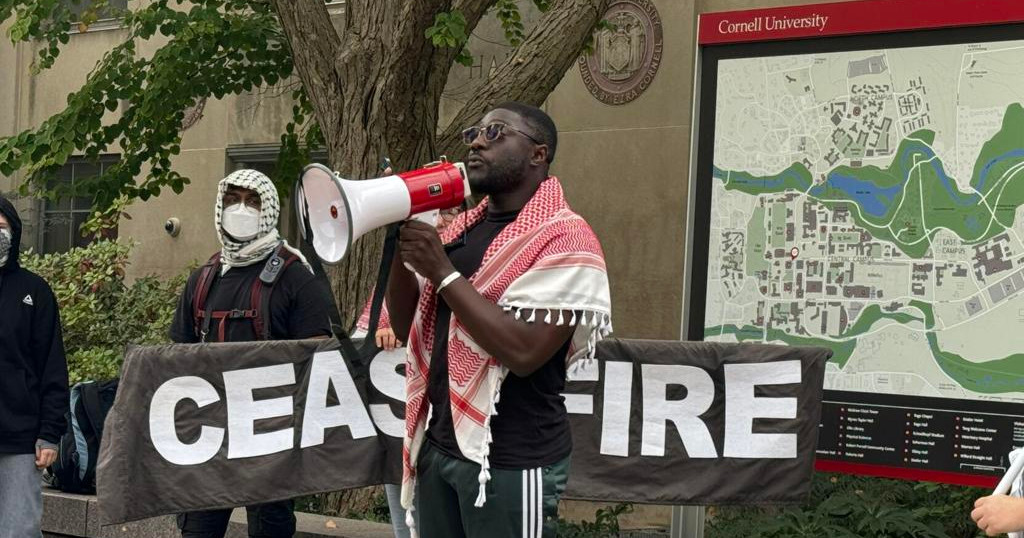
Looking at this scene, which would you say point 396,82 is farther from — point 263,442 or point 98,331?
point 98,331

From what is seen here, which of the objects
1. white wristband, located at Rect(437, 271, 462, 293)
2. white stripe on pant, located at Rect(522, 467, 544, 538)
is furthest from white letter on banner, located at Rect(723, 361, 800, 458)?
white wristband, located at Rect(437, 271, 462, 293)

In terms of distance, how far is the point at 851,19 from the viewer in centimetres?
673

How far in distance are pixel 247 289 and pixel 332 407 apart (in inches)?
37.6

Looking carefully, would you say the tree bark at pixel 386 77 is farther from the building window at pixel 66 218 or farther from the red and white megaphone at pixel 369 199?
the building window at pixel 66 218

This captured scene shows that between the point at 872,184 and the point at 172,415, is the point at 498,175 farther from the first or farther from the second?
the point at 172,415

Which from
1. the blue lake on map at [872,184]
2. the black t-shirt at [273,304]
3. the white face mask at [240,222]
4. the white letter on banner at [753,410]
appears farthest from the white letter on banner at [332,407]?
the blue lake on map at [872,184]

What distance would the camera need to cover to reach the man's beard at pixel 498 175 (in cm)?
395

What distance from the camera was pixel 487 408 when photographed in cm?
380

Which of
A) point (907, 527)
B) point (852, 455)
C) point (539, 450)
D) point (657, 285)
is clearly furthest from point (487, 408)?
point (657, 285)

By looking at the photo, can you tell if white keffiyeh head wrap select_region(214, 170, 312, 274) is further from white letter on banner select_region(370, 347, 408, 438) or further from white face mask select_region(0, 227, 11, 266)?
white face mask select_region(0, 227, 11, 266)

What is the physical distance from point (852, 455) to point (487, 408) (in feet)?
11.1

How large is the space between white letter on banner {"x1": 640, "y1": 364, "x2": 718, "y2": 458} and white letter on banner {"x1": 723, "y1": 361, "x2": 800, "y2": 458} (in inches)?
3.7

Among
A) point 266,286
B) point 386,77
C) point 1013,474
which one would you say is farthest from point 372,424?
point 1013,474

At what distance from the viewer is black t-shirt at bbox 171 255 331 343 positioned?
21.6ft
